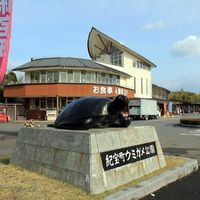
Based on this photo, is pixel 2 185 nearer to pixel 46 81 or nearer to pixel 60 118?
pixel 60 118

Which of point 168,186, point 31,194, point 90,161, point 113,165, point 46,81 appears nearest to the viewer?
point 31,194

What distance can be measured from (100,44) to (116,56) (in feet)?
16.7

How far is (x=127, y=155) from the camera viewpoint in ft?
23.6

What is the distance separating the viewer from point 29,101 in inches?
1747

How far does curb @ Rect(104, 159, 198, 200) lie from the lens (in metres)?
6.01

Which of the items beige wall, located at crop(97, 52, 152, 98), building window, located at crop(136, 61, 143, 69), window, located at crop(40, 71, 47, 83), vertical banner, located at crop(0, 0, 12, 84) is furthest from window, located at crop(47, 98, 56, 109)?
vertical banner, located at crop(0, 0, 12, 84)

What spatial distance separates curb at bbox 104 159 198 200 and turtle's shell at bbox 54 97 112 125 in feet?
5.93

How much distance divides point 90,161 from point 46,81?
37.4 metres

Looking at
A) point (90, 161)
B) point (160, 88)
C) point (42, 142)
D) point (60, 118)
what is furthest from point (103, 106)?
point (160, 88)

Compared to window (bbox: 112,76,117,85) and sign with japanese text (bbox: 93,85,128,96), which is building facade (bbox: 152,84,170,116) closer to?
window (bbox: 112,76,117,85)

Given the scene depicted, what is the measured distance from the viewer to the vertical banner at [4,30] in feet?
36.3

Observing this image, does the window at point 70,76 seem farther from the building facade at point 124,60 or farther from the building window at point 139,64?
the building window at point 139,64

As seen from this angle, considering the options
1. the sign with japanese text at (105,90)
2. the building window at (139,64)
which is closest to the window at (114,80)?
the sign with japanese text at (105,90)

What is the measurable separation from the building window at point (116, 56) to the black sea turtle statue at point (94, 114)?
5061 cm
